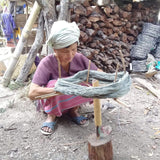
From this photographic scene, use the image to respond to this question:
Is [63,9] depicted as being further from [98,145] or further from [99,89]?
[98,145]

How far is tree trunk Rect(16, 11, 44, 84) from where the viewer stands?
2854 mm

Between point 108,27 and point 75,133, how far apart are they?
2385mm

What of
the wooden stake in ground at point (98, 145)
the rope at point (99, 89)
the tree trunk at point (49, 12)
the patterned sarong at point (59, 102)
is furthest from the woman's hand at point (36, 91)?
the tree trunk at point (49, 12)

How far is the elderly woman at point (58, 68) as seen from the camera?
4.66 feet

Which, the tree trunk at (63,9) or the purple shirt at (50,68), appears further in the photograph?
the tree trunk at (63,9)

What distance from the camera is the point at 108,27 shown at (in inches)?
135

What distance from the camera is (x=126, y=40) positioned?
3949 millimetres

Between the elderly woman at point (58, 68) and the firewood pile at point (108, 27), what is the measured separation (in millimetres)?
1141

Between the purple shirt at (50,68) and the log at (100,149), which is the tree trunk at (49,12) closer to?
the purple shirt at (50,68)

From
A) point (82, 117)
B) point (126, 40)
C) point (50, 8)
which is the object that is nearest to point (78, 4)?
point (50, 8)

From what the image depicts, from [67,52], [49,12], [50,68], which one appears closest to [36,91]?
[50,68]

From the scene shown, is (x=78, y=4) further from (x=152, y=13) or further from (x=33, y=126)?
(x=152, y=13)

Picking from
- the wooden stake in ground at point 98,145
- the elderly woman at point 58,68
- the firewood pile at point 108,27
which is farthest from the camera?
the firewood pile at point 108,27

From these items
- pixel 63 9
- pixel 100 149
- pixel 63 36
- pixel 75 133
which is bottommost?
pixel 75 133
